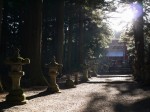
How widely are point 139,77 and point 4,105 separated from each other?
50.5 feet

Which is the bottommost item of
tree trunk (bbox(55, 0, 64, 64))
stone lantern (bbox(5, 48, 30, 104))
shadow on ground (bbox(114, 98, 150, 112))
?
shadow on ground (bbox(114, 98, 150, 112))

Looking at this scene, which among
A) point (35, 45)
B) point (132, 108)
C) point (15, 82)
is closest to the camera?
point (132, 108)

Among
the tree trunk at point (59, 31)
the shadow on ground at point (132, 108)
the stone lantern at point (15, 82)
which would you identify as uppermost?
the tree trunk at point (59, 31)

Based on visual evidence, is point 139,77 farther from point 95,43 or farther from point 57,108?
point 95,43

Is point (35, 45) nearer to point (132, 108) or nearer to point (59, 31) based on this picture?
point (59, 31)

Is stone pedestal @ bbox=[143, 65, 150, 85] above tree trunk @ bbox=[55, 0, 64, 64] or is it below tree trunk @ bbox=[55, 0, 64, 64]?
below

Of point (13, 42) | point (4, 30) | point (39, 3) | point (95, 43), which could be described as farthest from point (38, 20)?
point (95, 43)

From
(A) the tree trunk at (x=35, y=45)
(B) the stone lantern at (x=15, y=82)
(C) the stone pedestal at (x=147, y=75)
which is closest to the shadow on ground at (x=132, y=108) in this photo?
(B) the stone lantern at (x=15, y=82)

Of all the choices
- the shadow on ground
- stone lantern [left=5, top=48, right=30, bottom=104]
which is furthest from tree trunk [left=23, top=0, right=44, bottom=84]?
the shadow on ground

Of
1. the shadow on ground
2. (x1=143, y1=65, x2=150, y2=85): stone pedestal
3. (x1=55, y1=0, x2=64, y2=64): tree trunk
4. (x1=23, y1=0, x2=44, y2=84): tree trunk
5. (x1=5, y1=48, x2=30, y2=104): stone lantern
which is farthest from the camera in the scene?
(x1=55, y1=0, x2=64, y2=64): tree trunk

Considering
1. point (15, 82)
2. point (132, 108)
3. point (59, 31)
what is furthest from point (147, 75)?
point (15, 82)

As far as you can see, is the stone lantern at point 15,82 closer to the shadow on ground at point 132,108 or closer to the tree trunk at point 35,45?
the shadow on ground at point 132,108

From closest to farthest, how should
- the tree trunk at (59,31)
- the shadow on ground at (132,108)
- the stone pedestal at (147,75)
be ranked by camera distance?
the shadow on ground at (132,108) < the stone pedestal at (147,75) < the tree trunk at (59,31)

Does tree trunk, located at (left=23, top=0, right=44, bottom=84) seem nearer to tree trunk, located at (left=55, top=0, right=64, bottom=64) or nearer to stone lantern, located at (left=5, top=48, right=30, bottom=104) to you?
tree trunk, located at (left=55, top=0, right=64, bottom=64)
